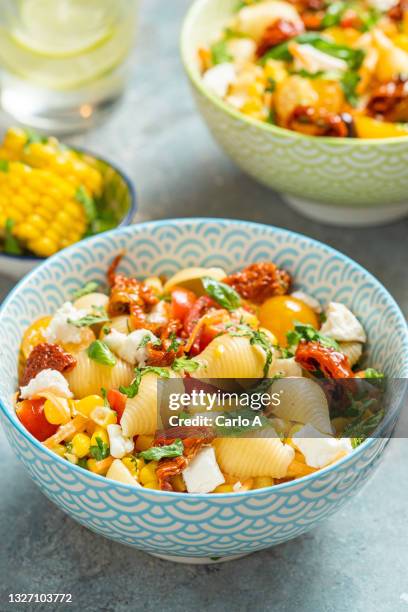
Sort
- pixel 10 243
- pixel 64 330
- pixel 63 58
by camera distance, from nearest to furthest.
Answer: pixel 64 330
pixel 10 243
pixel 63 58

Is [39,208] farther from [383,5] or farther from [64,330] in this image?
[383,5]

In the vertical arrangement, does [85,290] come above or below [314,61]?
below

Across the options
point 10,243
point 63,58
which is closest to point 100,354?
point 10,243

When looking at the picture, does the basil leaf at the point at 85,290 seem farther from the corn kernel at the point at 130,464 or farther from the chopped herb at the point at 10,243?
the corn kernel at the point at 130,464

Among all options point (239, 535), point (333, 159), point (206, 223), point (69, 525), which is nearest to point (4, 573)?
point (69, 525)

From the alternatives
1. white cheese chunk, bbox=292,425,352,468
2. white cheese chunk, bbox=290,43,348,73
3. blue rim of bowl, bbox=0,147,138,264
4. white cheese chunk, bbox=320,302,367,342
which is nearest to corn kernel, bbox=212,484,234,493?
white cheese chunk, bbox=292,425,352,468

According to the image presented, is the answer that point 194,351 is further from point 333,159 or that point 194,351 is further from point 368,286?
point 333,159

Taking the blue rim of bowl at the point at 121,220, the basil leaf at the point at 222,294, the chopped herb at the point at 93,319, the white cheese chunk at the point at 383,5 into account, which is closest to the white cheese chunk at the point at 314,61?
the white cheese chunk at the point at 383,5
